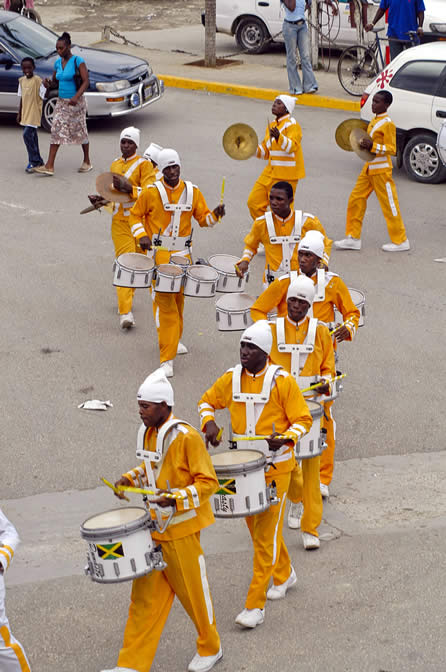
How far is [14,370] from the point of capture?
33.1ft

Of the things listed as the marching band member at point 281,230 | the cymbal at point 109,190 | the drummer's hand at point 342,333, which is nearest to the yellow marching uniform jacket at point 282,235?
the marching band member at point 281,230

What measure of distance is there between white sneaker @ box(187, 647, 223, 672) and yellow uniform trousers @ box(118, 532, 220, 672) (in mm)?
268

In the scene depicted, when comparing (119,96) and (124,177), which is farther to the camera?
(119,96)

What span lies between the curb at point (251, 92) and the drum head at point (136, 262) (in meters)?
10.6

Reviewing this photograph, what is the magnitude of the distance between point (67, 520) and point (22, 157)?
1019 centimetres

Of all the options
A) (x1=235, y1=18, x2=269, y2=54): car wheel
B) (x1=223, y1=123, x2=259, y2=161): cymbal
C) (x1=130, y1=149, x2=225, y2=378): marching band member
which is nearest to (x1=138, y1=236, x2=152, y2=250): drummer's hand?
(x1=130, y1=149, x2=225, y2=378): marching band member

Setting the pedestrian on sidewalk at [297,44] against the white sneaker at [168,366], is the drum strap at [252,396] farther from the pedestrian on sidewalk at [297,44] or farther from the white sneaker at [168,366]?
the pedestrian on sidewalk at [297,44]

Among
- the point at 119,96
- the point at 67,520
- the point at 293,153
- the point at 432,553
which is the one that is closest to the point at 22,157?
the point at 119,96

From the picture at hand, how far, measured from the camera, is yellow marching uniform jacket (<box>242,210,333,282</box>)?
362 inches

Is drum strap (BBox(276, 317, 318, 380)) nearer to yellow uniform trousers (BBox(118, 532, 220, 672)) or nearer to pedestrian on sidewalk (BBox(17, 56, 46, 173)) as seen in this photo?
yellow uniform trousers (BBox(118, 532, 220, 672))

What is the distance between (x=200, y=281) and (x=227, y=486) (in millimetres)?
3694

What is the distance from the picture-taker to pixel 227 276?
9.54 meters

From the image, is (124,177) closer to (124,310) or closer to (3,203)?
(124,310)

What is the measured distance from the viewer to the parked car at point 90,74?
17.4m
